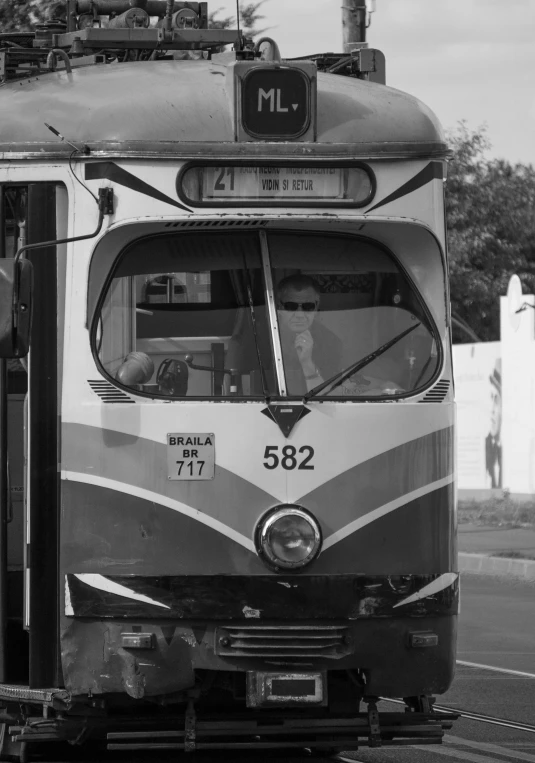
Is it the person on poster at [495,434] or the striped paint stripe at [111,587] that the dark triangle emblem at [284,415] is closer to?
the striped paint stripe at [111,587]

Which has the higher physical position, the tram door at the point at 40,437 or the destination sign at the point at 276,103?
the destination sign at the point at 276,103

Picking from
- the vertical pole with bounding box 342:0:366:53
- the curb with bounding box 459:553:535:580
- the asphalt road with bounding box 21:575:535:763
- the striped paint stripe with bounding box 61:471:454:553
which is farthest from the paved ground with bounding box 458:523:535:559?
the striped paint stripe with bounding box 61:471:454:553

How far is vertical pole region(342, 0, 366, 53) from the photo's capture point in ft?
55.0

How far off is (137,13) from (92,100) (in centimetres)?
183

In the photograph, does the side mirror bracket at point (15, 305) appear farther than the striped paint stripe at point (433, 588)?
No

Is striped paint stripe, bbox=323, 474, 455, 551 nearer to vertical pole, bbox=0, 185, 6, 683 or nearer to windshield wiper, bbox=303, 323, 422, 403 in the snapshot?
windshield wiper, bbox=303, 323, 422, 403

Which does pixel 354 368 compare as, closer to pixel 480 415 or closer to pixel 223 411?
pixel 223 411

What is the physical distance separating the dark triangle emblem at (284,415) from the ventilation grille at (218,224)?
0.81 metres

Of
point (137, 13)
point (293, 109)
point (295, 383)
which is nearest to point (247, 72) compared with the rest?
point (293, 109)

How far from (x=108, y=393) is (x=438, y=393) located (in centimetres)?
144

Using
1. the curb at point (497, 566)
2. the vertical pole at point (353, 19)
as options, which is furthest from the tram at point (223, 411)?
the curb at point (497, 566)

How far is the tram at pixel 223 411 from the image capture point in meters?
6.16

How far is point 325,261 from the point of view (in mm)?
6535

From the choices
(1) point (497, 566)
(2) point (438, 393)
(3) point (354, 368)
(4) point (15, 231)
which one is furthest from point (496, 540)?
(4) point (15, 231)
